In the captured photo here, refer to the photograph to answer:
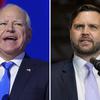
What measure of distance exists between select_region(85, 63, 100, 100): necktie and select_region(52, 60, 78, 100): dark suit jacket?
97mm

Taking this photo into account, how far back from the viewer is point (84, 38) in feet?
7.01

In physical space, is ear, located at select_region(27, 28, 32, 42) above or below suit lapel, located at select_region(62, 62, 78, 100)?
above

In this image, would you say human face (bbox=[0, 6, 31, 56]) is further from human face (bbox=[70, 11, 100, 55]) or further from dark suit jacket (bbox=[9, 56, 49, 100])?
human face (bbox=[70, 11, 100, 55])

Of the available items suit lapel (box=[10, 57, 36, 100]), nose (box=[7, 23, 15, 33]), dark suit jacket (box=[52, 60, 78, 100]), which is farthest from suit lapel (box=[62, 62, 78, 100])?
nose (box=[7, 23, 15, 33])

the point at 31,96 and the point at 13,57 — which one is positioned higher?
the point at 13,57

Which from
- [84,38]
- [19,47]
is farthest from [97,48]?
[19,47]

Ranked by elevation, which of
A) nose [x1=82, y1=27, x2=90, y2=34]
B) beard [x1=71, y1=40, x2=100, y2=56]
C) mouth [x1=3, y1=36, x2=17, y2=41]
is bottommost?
beard [x1=71, y1=40, x2=100, y2=56]

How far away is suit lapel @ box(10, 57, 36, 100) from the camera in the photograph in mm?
2105

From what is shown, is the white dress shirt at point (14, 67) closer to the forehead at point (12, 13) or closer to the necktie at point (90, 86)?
the forehead at point (12, 13)

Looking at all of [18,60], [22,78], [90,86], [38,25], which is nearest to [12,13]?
[38,25]

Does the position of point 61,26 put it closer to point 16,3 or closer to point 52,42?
point 52,42

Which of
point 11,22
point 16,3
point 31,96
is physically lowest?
point 31,96

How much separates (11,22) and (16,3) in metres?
0.17

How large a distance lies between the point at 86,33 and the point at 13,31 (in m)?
0.59
